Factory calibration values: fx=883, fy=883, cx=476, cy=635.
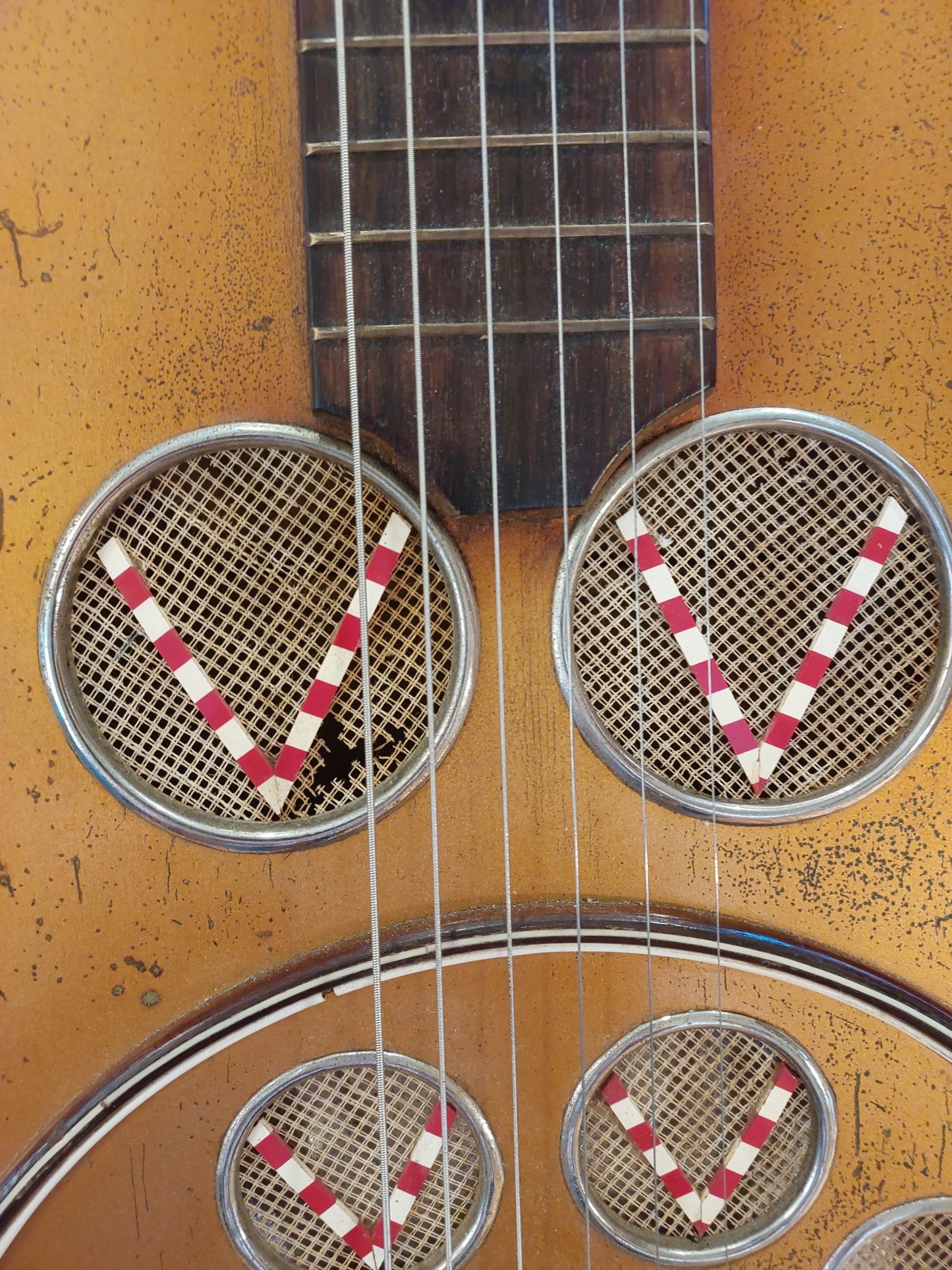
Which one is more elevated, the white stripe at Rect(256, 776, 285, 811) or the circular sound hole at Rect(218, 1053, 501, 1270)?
the white stripe at Rect(256, 776, 285, 811)

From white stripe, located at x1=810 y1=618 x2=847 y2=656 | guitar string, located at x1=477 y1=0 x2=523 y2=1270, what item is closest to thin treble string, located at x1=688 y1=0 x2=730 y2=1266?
white stripe, located at x1=810 y1=618 x2=847 y2=656

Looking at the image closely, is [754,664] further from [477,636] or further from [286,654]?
[286,654]

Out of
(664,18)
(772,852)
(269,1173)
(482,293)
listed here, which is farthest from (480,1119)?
(664,18)

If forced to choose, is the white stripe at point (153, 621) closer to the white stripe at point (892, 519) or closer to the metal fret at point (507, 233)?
the metal fret at point (507, 233)

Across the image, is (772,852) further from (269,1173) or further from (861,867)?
(269,1173)

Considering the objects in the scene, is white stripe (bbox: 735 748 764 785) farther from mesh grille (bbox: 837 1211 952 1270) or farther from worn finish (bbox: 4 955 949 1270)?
mesh grille (bbox: 837 1211 952 1270)

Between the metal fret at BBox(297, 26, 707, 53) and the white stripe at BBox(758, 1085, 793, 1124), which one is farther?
the white stripe at BBox(758, 1085, 793, 1124)

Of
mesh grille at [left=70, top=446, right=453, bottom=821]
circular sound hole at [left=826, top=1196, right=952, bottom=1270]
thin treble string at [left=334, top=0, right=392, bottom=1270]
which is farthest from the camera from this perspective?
circular sound hole at [left=826, top=1196, right=952, bottom=1270]

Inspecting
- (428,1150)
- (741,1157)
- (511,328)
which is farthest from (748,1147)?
(511,328)
